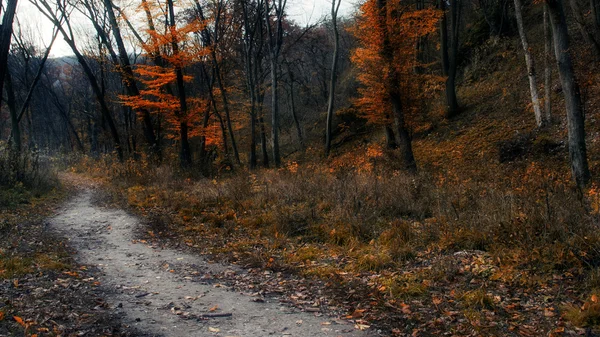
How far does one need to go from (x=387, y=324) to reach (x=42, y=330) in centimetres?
343

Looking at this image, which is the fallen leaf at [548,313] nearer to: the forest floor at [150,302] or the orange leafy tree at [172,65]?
the forest floor at [150,302]

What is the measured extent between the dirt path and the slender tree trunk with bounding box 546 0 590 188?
8.34m

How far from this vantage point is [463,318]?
13.6 feet

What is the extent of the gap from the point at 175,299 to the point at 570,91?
986cm

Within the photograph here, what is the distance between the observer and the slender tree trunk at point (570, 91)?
8984 millimetres

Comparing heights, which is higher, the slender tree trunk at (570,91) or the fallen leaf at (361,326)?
the slender tree trunk at (570,91)

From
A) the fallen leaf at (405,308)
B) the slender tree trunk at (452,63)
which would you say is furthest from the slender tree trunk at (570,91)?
the slender tree trunk at (452,63)

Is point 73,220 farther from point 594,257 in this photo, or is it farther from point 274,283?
point 594,257

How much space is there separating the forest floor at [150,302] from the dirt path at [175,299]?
0.01m

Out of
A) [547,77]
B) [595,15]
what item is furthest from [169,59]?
[595,15]

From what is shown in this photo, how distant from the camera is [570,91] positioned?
9.40 meters

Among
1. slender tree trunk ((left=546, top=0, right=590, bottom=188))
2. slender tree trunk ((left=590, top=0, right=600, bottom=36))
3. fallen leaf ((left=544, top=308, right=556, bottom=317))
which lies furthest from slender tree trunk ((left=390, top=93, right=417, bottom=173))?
fallen leaf ((left=544, top=308, right=556, bottom=317))

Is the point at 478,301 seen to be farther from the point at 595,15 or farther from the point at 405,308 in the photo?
the point at 595,15

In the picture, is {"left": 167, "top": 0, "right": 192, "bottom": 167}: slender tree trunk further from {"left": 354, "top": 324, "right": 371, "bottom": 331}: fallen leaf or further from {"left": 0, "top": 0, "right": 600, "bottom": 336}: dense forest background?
{"left": 354, "top": 324, "right": 371, "bottom": 331}: fallen leaf
